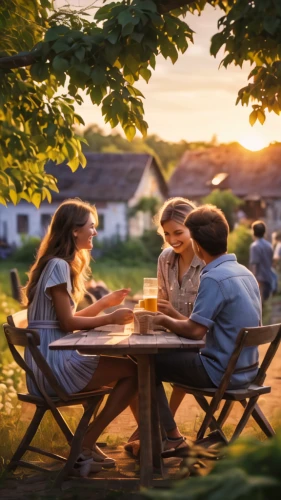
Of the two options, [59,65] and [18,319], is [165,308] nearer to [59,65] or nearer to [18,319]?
[18,319]

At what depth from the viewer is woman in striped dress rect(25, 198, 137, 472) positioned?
560cm

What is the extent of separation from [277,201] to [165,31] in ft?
149

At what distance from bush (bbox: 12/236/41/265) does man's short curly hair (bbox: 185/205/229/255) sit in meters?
39.2

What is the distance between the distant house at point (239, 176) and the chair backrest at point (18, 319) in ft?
141

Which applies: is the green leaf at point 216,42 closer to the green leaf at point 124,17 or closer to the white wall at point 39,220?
the green leaf at point 124,17

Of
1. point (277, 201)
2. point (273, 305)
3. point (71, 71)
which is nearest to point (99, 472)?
point (71, 71)

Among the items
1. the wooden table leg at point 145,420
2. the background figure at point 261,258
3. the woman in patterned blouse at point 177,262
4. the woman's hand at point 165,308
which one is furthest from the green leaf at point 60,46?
the background figure at point 261,258

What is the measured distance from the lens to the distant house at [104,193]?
1967 inches

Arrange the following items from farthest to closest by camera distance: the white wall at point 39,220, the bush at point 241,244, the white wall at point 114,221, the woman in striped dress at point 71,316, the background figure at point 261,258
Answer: the white wall at point 39,220 < the white wall at point 114,221 < the bush at point 241,244 < the background figure at point 261,258 < the woman in striped dress at point 71,316

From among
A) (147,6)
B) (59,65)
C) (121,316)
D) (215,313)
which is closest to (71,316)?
(121,316)

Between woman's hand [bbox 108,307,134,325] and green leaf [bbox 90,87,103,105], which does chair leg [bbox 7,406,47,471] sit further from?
green leaf [bbox 90,87,103,105]

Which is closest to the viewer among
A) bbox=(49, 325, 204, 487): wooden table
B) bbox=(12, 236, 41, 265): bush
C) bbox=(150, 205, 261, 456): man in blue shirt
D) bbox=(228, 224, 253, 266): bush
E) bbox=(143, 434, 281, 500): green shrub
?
bbox=(143, 434, 281, 500): green shrub

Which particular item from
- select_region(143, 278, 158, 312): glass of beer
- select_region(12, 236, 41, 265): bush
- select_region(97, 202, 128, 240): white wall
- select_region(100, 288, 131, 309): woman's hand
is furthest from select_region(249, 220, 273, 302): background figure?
select_region(97, 202, 128, 240): white wall

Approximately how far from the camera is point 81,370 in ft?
18.3
